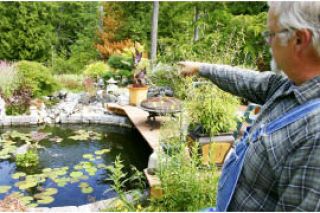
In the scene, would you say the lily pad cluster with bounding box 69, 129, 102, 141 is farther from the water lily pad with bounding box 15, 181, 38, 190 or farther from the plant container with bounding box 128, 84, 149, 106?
the water lily pad with bounding box 15, 181, 38, 190

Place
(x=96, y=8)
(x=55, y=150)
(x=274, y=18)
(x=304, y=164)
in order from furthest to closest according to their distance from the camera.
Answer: (x=96, y=8)
(x=55, y=150)
(x=274, y=18)
(x=304, y=164)

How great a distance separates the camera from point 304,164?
2.52ft

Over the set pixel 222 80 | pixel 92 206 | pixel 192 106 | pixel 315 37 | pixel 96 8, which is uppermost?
pixel 96 8

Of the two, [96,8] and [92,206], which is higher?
[96,8]

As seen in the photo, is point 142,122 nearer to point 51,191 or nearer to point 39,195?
point 51,191

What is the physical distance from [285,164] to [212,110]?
6.87 feet

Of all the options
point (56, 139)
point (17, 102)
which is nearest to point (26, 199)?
point (56, 139)

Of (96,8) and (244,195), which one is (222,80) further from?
(96,8)

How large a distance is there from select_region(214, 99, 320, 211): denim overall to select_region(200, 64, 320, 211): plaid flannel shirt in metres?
0.02

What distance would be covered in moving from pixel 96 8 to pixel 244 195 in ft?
49.9

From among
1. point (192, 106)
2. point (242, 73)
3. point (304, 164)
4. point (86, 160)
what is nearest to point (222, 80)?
point (242, 73)

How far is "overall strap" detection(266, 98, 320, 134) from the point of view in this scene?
2.68 ft

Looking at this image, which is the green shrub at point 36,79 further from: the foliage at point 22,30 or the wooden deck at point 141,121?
the foliage at point 22,30

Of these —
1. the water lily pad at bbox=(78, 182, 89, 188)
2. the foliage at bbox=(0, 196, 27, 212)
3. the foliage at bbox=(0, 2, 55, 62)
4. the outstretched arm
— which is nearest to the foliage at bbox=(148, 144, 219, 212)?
the outstretched arm
